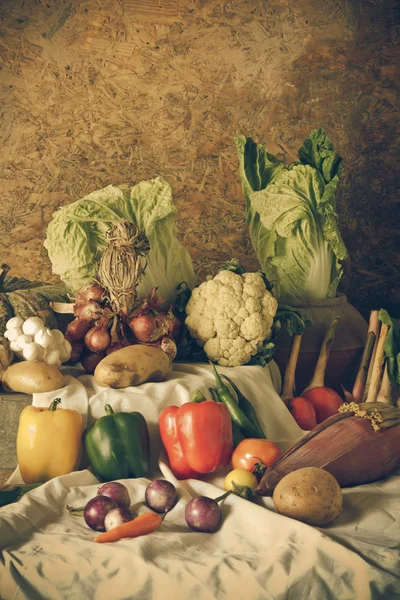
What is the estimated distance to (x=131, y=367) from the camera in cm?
281

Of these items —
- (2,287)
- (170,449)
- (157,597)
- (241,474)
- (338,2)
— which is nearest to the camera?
(157,597)

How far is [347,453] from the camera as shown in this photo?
8.03 ft

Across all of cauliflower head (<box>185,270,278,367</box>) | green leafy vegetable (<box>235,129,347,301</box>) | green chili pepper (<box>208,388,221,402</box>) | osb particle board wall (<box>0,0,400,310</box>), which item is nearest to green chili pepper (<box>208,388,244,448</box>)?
green chili pepper (<box>208,388,221,402</box>)

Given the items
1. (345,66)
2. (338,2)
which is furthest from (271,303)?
(338,2)

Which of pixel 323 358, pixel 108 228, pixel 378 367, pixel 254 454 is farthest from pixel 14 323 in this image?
pixel 378 367

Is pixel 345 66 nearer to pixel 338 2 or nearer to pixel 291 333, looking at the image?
pixel 338 2

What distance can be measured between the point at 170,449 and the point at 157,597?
0.83 m

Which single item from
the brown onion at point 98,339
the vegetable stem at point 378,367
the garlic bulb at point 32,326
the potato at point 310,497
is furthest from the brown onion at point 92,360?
the vegetable stem at point 378,367

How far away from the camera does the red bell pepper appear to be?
2.53m

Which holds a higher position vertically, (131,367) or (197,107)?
(197,107)

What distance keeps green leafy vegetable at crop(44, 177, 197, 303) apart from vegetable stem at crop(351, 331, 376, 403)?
42.9 inches

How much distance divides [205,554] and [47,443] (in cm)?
84

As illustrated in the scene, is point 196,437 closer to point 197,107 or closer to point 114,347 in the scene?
point 114,347

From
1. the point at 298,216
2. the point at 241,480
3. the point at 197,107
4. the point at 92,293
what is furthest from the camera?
the point at 197,107
